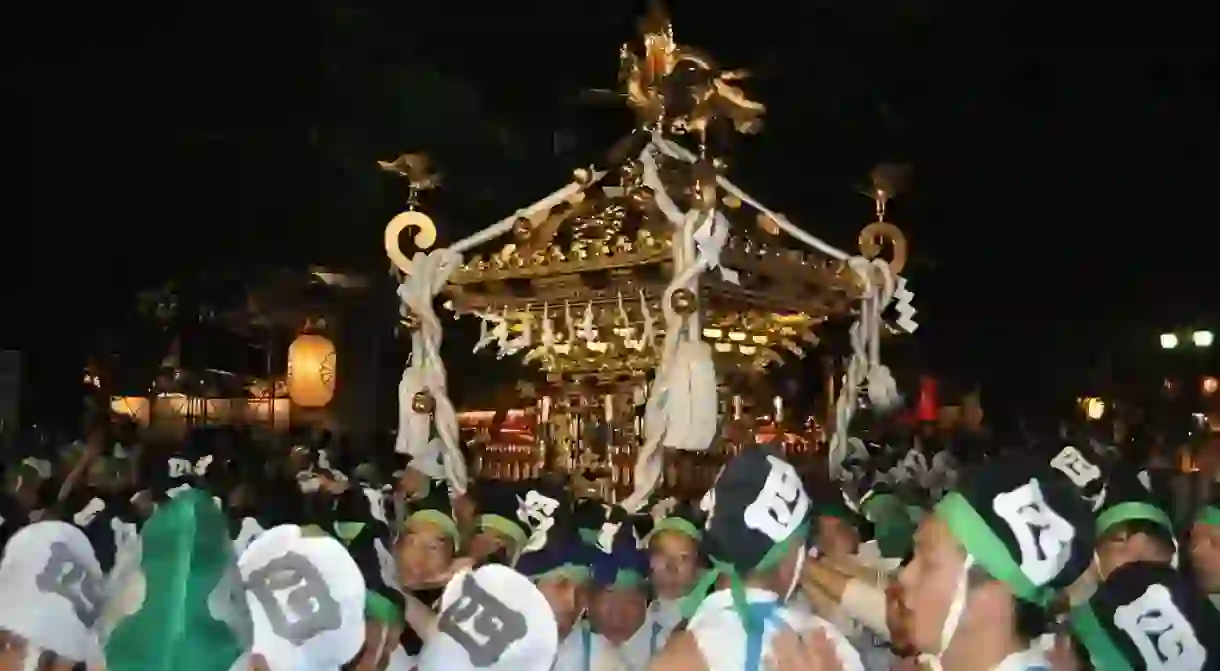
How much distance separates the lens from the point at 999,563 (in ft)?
5.60

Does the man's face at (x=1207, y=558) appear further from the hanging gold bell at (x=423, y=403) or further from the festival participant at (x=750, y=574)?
the hanging gold bell at (x=423, y=403)

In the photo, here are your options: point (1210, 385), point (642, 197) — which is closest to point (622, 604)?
point (642, 197)

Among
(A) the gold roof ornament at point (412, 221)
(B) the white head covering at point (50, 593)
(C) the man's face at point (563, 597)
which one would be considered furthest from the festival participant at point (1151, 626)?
(A) the gold roof ornament at point (412, 221)

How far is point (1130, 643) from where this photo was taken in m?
1.87

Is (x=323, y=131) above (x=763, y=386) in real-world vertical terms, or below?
above

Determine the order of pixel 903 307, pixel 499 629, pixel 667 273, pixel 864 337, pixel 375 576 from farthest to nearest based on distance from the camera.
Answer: pixel 903 307 → pixel 864 337 → pixel 667 273 → pixel 375 576 → pixel 499 629

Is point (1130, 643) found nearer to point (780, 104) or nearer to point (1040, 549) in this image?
point (1040, 549)

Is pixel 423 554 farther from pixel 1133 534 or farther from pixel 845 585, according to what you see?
pixel 1133 534

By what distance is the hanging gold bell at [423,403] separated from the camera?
566 centimetres

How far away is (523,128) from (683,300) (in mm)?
3603

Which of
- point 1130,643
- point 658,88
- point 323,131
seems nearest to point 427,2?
point 323,131

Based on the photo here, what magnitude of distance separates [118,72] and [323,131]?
127cm

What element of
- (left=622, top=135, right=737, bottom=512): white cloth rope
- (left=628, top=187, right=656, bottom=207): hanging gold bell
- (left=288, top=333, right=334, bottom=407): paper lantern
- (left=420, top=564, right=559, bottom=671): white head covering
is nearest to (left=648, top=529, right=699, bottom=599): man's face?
(left=420, top=564, right=559, bottom=671): white head covering

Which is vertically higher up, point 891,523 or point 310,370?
point 310,370
